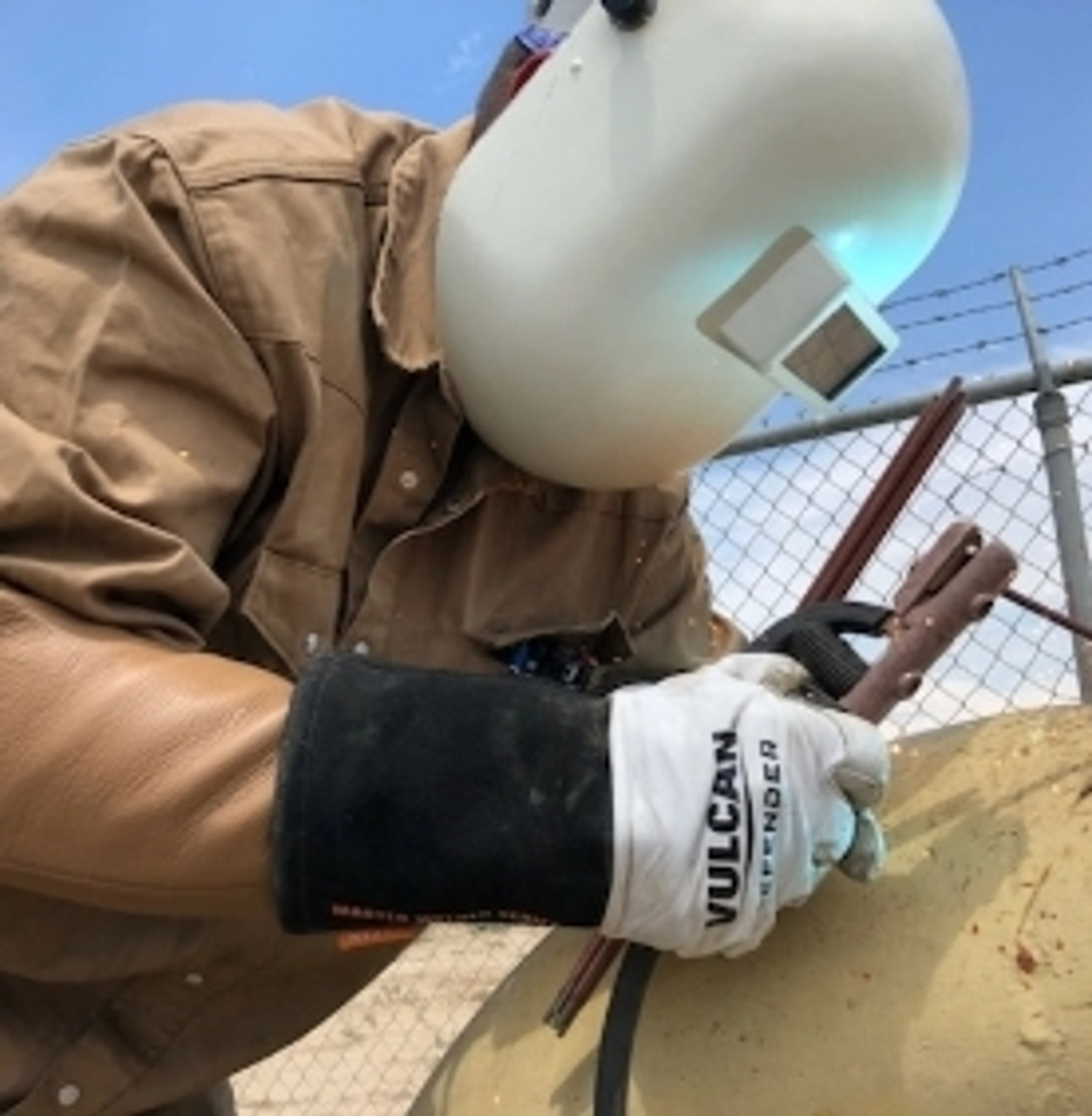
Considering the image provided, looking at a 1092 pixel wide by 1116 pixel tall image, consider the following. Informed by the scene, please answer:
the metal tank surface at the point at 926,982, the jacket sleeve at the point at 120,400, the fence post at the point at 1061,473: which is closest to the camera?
the metal tank surface at the point at 926,982

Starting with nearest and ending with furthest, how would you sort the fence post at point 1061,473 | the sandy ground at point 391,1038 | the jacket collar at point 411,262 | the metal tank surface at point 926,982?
1. the metal tank surface at point 926,982
2. the jacket collar at point 411,262
3. the fence post at point 1061,473
4. the sandy ground at point 391,1038

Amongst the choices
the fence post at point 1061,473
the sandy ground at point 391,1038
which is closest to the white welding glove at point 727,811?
the fence post at point 1061,473

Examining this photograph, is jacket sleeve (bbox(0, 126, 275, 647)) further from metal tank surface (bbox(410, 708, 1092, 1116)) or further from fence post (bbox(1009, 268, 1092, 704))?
fence post (bbox(1009, 268, 1092, 704))

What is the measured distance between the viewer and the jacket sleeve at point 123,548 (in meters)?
1.02

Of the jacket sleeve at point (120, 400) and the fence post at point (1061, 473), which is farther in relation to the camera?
the fence post at point (1061, 473)

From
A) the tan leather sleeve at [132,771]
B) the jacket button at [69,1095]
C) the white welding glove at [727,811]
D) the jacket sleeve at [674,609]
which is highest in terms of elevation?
the white welding glove at [727,811]

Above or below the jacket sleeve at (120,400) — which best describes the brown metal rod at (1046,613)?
above

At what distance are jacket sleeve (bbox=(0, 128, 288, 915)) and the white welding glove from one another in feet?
0.71

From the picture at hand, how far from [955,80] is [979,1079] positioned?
69 cm

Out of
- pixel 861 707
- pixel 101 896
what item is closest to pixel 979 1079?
pixel 861 707

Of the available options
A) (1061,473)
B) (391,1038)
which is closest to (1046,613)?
(1061,473)

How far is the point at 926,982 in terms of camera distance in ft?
3.23

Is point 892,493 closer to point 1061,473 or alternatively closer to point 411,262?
point 411,262

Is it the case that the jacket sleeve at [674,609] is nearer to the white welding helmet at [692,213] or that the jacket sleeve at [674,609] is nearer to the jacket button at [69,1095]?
the white welding helmet at [692,213]
